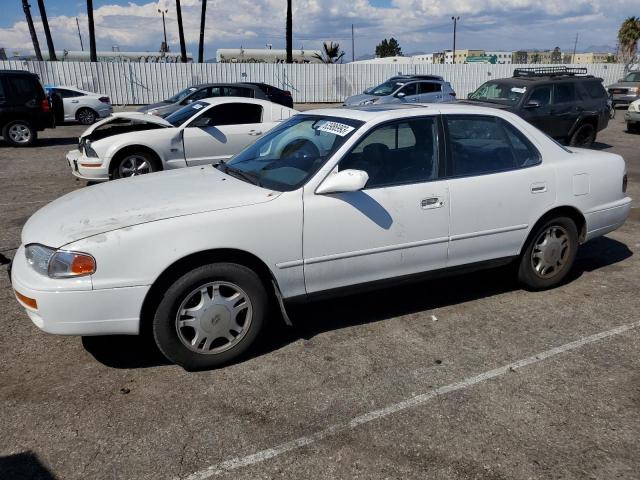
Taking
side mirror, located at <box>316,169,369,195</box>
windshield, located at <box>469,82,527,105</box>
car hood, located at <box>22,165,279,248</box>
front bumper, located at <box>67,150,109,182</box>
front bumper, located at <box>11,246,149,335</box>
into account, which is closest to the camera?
front bumper, located at <box>11,246,149,335</box>

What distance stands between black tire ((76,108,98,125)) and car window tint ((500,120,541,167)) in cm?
1760

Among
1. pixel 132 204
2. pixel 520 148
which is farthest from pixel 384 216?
pixel 132 204

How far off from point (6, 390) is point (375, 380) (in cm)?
224

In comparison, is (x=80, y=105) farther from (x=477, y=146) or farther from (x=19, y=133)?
(x=477, y=146)

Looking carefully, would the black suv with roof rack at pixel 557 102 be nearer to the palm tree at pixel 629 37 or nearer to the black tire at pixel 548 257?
the black tire at pixel 548 257

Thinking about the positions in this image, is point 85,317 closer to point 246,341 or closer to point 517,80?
point 246,341

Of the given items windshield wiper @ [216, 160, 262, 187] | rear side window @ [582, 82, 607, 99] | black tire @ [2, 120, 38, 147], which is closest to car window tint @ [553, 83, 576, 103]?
rear side window @ [582, 82, 607, 99]

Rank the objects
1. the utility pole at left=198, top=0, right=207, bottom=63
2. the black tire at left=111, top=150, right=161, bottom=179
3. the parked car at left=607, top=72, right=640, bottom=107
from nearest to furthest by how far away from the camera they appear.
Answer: the black tire at left=111, top=150, right=161, bottom=179
the parked car at left=607, top=72, right=640, bottom=107
the utility pole at left=198, top=0, right=207, bottom=63

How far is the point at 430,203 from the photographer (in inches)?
155

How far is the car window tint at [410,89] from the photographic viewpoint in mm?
17359

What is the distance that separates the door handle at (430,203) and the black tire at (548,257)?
1061 millimetres

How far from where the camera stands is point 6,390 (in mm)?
3305

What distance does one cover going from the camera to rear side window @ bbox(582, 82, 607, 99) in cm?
1239

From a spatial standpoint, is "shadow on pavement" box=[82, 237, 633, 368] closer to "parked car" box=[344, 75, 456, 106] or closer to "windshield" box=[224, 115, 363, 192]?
"windshield" box=[224, 115, 363, 192]
